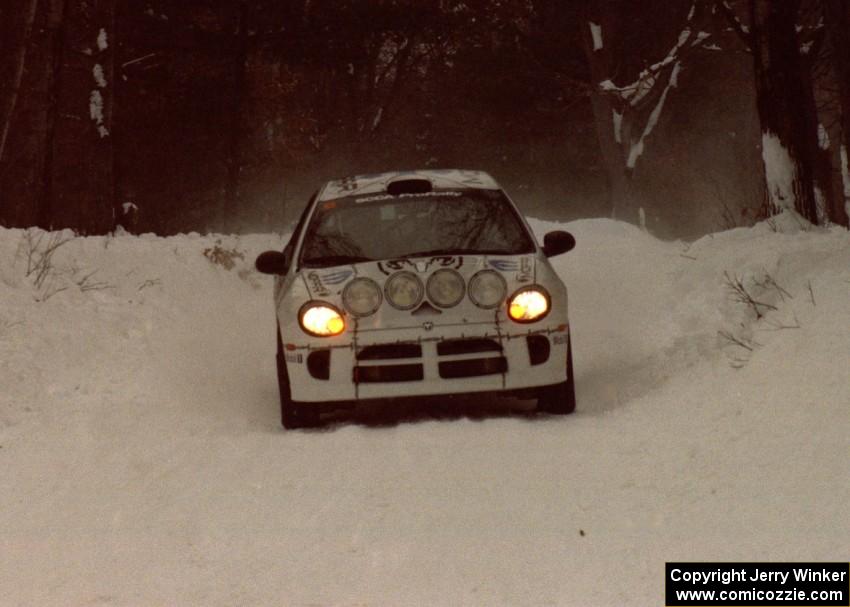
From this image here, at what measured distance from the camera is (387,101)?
35.5 meters

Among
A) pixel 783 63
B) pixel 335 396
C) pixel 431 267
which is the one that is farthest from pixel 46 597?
pixel 783 63

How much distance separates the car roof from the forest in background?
11.7 metres

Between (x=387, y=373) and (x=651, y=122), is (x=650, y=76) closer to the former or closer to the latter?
(x=651, y=122)

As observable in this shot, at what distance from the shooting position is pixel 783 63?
14.2 meters

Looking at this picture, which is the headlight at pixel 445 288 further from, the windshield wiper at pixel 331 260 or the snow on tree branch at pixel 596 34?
the snow on tree branch at pixel 596 34

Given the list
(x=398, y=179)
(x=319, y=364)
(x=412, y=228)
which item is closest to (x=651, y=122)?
(x=398, y=179)

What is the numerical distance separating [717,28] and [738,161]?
698cm

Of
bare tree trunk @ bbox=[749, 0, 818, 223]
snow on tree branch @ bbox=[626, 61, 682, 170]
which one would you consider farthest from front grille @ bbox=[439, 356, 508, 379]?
snow on tree branch @ bbox=[626, 61, 682, 170]

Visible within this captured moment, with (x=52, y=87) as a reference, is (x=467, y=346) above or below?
below

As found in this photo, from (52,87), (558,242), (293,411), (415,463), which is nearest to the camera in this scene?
(415,463)

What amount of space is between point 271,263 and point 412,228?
1.04m

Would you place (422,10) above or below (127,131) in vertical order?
above

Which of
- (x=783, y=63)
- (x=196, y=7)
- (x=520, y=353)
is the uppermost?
(x=196, y=7)

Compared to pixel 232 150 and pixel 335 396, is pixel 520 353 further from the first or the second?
pixel 232 150
